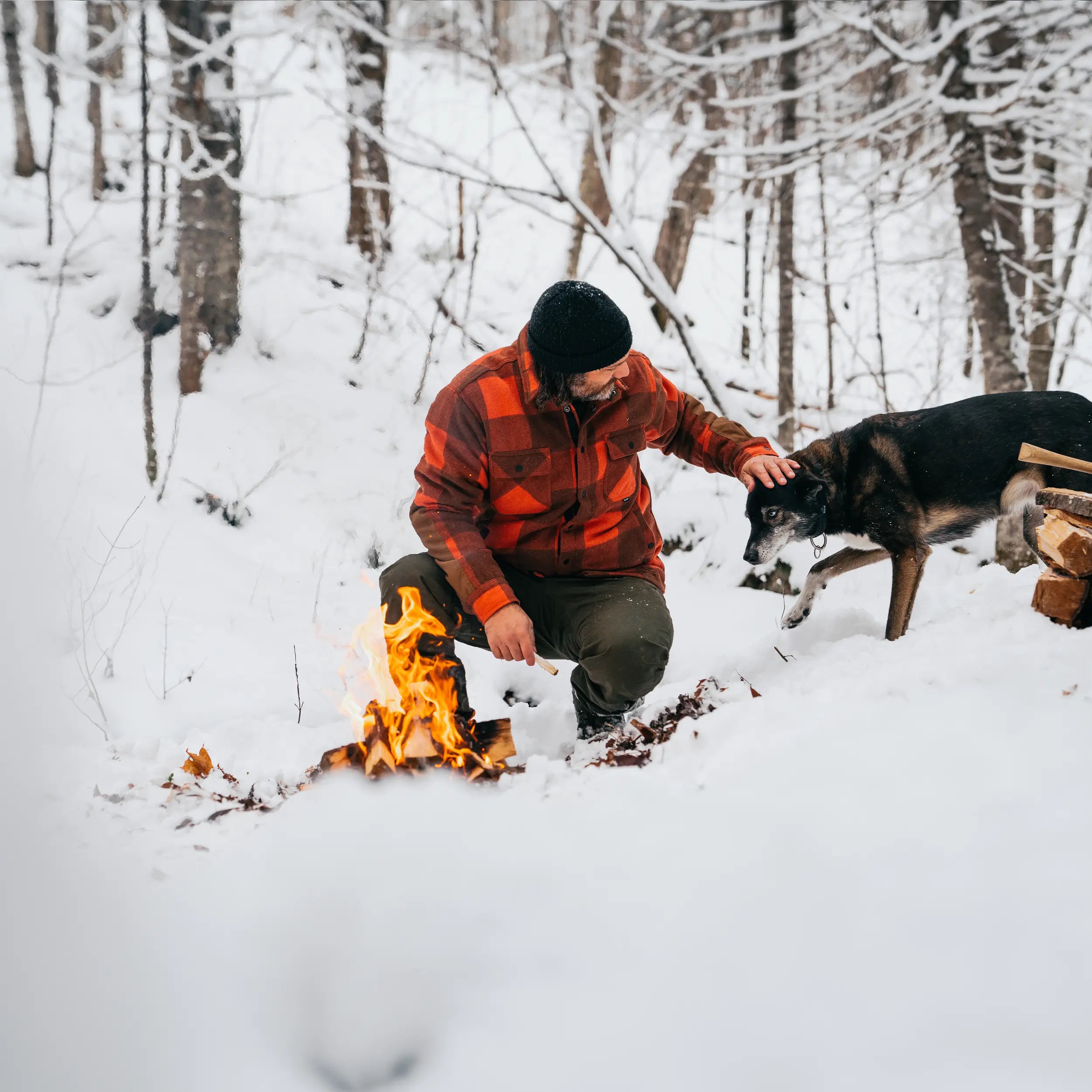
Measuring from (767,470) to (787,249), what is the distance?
4.17 meters

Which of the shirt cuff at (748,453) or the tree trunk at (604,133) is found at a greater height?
the tree trunk at (604,133)

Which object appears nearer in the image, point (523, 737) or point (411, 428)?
point (523, 737)

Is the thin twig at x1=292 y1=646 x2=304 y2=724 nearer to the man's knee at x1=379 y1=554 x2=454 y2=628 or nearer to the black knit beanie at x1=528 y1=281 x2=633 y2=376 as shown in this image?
the man's knee at x1=379 y1=554 x2=454 y2=628

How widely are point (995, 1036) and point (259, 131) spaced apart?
1484 cm

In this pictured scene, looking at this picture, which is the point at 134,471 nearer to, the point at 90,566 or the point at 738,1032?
the point at 90,566

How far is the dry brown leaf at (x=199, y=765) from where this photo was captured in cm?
248

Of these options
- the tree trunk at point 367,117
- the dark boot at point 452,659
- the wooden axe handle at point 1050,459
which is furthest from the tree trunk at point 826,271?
the dark boot at point 452,659

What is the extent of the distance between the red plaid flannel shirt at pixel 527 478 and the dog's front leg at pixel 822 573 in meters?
1.15

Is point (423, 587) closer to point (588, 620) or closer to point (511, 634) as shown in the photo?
point (511, 634)

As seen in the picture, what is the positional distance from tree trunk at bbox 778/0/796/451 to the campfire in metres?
4.09

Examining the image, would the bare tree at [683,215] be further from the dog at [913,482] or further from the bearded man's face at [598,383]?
the bearded man's face at [598,383]


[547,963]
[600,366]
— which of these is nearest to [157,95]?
[600,366]

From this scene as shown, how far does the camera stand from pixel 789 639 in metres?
3.06

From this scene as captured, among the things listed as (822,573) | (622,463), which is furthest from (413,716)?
(822,573)
